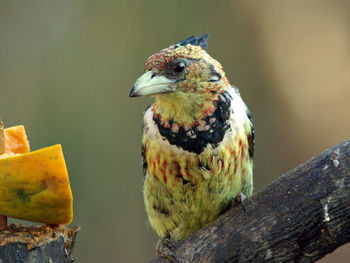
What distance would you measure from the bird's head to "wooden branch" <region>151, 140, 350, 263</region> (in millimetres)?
551

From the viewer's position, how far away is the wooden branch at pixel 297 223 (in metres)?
2.22

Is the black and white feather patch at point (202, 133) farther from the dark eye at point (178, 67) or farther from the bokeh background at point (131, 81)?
the bokeh background at point (131, 81)

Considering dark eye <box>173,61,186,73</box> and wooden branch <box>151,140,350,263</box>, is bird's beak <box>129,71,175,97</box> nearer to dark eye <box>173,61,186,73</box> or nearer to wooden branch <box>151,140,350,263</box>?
dark eye <box>173,61,186,73</box>

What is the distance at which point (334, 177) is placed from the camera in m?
2.25

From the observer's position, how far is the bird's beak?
238cm

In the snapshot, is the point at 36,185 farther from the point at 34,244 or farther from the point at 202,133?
the point at 202,133

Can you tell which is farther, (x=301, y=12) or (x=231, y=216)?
(x=301, y=12)

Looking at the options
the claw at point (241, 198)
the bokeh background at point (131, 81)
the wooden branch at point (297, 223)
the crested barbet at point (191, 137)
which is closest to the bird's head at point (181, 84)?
the crested barbet at point (191, 137)

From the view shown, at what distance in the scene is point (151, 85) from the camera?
244 centimetres

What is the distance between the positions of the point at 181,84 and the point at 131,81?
3.01 metres

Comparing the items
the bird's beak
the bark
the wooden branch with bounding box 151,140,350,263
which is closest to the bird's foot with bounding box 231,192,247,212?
the wooden branch with bounding box 151,140,350,263

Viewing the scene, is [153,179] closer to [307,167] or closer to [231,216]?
[231,216]

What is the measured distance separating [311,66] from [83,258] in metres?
2.99

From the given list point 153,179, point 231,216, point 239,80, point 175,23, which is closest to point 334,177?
point 231,216
